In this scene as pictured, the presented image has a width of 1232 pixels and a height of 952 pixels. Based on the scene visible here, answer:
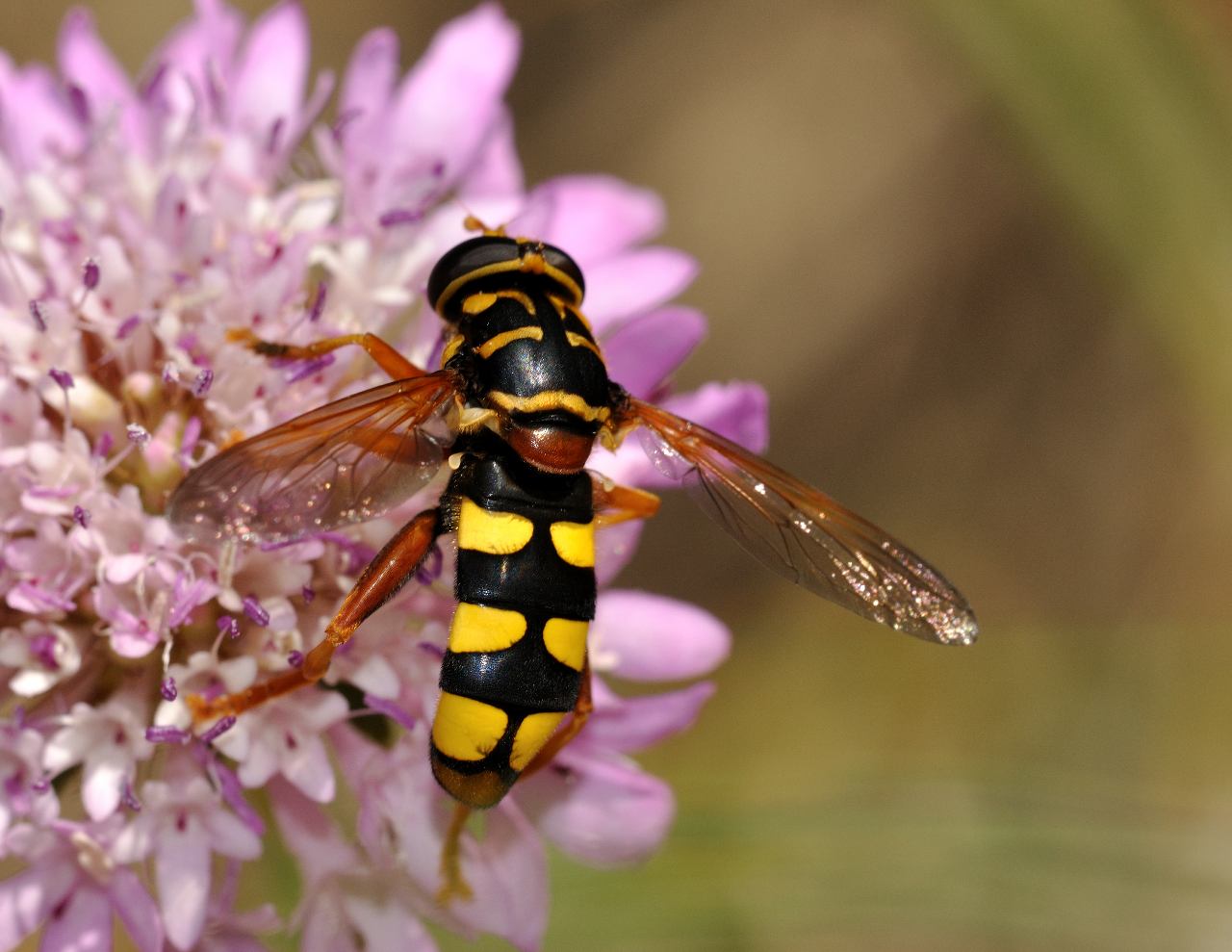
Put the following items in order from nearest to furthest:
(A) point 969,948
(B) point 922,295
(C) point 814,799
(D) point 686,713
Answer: (D) point 686,713
(C) point 814,799
(A) point 969,948
(B) point 922,295

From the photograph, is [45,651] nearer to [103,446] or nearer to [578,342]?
[103,446]

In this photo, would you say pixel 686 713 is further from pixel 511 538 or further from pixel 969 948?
pixel 969 948

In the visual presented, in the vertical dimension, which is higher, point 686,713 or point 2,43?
point 2,43

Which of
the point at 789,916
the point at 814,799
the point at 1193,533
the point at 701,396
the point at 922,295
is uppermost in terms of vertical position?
the point at 922,295

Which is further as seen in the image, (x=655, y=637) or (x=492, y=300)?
(x=655, y=637)

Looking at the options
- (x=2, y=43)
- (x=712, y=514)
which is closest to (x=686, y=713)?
(x=712, y=514)

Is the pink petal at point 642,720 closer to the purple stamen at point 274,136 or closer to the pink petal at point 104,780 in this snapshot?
the pink petal at point 104,780

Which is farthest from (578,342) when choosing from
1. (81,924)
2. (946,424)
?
(946,424)
